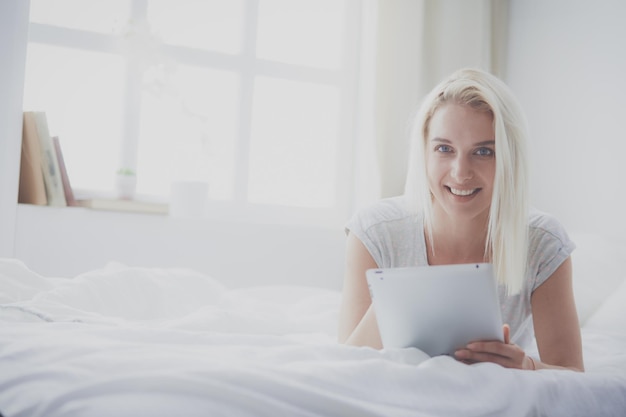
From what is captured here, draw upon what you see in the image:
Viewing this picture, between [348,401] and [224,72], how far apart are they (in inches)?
97.6

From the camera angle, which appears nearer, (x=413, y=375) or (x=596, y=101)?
(x=413, y=375)

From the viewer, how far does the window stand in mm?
2795

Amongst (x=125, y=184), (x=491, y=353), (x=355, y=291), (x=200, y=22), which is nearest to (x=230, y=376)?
(x=491, y=353)

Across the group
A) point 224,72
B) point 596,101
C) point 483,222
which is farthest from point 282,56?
point 483,222

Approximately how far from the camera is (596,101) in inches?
101

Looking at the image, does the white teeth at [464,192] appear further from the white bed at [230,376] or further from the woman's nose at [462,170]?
the white bed at [230,376]

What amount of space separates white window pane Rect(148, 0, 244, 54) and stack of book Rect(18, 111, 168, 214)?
0.71m

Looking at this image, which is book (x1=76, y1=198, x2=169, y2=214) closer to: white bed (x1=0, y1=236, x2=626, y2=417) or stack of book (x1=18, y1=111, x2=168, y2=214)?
stack of book (x1=18, y1=111, x2=168, y2=214)

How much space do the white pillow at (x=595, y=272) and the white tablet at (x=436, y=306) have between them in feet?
3.44

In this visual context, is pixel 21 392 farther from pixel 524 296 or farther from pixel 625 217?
pixel 625 217

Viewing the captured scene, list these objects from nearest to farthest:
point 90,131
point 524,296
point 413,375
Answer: point 413,375
point 524,296
point 90,131

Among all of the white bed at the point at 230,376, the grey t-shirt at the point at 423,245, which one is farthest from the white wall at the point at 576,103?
the white bed at the point at 230,376

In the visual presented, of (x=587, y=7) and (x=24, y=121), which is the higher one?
(x=587, y=7)

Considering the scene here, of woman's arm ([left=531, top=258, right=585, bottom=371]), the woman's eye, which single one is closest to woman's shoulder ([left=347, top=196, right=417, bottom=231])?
the woman's eye
